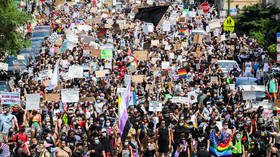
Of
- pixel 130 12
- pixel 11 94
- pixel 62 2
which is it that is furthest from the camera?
pixel 62 2

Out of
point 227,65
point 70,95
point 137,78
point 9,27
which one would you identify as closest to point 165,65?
point 227,65

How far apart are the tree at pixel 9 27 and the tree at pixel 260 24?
15.7m

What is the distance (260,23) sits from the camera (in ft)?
158

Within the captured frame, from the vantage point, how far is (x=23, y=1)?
59375 mm

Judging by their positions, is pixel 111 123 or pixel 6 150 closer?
pixel 6 150

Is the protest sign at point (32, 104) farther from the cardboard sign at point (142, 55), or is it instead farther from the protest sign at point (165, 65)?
the cardboard sign at point (142, 55)

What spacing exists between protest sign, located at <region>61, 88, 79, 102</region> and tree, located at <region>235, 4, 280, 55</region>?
19433 mm

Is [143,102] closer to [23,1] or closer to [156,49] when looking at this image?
[156,49]

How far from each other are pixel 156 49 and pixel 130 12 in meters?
19.8

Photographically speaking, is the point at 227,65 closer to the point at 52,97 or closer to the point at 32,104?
the point at 52,97

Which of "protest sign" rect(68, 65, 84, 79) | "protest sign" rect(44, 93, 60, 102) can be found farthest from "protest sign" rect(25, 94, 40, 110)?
"protest sign" rect(68, 65, 84, 79)

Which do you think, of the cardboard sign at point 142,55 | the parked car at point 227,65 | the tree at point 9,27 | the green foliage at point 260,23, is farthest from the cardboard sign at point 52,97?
the green foliage at point 260,23

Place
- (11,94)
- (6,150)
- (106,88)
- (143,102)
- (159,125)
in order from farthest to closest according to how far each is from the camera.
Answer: (106,88), (143,102), (11,94), (159,125), (6,150)

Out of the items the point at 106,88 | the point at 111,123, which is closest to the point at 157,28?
the point at 106,88
